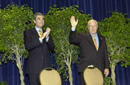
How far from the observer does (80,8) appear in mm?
6113

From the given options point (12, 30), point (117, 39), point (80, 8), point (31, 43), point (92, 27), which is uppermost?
point (80, 8)

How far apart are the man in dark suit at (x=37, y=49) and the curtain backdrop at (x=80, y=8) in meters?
2.33

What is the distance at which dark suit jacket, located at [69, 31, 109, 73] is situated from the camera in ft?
11.3

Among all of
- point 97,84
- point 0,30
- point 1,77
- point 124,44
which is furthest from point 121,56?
point 1,77

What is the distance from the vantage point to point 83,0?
6.18 metres

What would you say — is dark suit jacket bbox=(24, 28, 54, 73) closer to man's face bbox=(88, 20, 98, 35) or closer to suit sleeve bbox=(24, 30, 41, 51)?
suit sleeve bbox=(24, 30, 41, 51)

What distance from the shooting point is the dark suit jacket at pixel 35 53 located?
3.21 m

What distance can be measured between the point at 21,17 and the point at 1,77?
1.79 metres

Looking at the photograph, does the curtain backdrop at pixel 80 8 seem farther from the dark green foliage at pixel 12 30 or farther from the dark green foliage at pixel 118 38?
the dark green foliage at pixel 118 38

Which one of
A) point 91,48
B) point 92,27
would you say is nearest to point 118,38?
point 92,27

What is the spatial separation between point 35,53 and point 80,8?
3.15 m

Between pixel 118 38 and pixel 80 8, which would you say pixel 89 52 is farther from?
pixel 80 8

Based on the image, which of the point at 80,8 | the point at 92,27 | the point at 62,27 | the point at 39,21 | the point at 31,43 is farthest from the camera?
the point at 80,8

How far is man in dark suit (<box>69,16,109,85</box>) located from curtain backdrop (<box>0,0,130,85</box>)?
7.29ft
